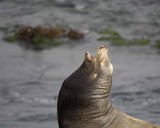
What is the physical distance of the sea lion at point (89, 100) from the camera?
861 centimetres

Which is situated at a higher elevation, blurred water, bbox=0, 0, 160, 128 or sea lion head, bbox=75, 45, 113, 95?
sea lion head, bbox=75, 45, 113, 95

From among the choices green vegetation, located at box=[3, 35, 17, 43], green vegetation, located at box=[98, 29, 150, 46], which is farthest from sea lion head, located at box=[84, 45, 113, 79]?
green vegetation, located at box=[3, 35, 17, 43]

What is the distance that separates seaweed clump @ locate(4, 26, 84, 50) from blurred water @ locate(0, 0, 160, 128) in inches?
15.5

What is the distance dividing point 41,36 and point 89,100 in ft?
39.5

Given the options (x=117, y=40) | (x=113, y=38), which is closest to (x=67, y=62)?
(x=117, y=40)

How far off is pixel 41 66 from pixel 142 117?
205 inches

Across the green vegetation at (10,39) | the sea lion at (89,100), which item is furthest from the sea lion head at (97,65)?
the green vegetation at (10,39)

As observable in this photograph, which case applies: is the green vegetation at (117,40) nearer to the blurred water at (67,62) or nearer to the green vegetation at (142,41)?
the green vegetation at (142,41)

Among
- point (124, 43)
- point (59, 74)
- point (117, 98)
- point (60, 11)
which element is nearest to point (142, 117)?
point (117, 98)

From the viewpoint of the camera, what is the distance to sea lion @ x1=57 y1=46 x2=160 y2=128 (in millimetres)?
8609

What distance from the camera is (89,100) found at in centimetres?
866

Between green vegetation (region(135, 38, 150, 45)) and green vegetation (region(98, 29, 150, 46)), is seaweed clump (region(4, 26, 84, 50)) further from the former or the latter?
green vegetation (region(135, 38, 150, 45))

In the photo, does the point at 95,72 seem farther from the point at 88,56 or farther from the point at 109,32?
the point at 109,32

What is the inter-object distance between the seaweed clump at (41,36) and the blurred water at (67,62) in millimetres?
393
